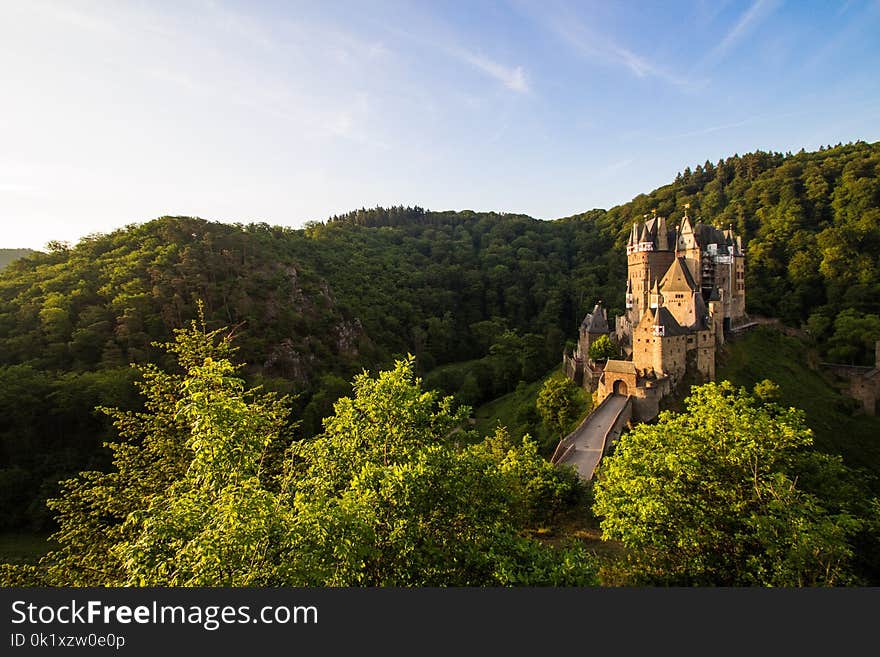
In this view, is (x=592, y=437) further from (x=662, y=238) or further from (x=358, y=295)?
(x=358, y=295)

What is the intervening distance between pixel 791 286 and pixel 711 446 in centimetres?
6335

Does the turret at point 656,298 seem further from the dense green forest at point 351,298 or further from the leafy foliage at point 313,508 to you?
the leafy foliage at point 313,508

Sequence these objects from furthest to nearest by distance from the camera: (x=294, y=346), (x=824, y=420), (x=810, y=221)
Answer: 1. (x=810, y=221)
2. (x=294, y=346)
3. (x=824, y=420)

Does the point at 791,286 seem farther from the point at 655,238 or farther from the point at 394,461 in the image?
the point at 394,461

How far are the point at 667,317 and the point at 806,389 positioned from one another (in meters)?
18.0

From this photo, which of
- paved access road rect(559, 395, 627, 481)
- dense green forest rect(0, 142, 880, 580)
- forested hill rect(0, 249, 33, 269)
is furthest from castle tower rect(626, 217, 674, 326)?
forested hill rect(0, 249, 33, 269)

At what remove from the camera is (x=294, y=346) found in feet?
194

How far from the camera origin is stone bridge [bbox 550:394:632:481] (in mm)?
28938

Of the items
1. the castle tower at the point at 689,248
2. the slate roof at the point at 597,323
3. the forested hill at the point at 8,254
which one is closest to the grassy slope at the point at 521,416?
the slate roof at the point at 597,323

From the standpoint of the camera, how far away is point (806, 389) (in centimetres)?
4122

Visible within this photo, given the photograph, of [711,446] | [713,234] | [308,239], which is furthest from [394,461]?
[308,239]

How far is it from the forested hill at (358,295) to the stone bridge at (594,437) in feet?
76.3

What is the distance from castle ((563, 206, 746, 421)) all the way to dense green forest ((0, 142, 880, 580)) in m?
16.9

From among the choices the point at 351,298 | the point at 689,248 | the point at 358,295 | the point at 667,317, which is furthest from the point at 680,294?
the point at 358,295
